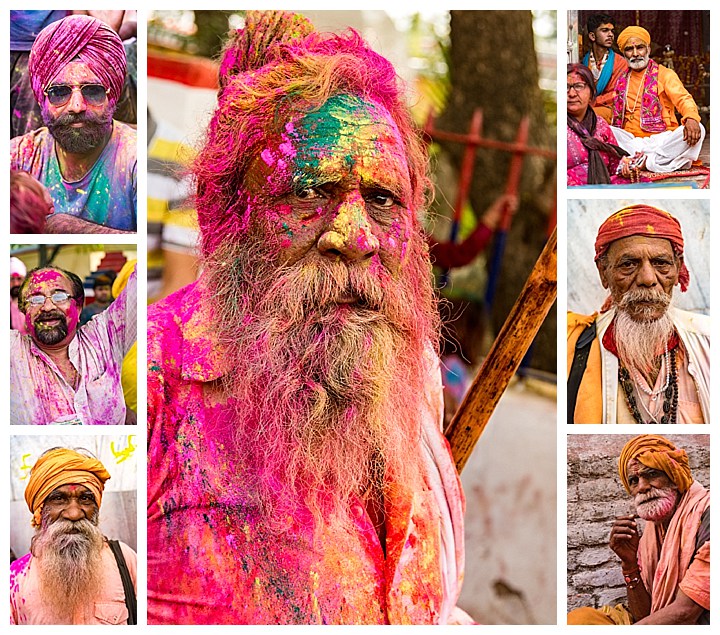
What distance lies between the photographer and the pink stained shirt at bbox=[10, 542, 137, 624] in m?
2.15

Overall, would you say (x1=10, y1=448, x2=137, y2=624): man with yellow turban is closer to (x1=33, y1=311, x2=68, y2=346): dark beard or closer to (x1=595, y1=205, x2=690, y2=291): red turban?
(x1=33, y1=311, x2=68, y2=346): dark beard

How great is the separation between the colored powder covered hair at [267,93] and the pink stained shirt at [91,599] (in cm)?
88

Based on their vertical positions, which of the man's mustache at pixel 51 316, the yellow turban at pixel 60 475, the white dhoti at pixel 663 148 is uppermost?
the white dhoti at pixel 663 148

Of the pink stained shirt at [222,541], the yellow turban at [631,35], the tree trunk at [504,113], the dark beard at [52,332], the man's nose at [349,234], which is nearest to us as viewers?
the man's nose at [349,234]

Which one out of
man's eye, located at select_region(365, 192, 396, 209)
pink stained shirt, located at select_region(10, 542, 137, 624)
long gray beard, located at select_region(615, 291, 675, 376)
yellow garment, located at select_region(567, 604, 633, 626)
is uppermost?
man's eye, located at select_region(365, 192, 396, 209)

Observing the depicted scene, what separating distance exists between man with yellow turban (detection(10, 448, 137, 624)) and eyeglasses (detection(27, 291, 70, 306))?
1.26 ft

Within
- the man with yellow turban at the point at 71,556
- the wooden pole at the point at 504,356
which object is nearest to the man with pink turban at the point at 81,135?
the man with yellow turban at the point at 71,556

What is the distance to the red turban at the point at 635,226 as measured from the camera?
2193 millimetres

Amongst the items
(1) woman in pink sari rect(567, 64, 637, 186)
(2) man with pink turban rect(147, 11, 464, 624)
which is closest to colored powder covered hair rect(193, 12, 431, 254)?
(2) man with pink turban rect(147, 11, 464, 624)

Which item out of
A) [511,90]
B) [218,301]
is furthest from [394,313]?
[511,90]

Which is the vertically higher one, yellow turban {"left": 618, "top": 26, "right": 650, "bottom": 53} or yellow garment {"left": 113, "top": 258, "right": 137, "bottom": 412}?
yellow turban {"left": 618, "top": 26, "right": 650, "bottom": 53}

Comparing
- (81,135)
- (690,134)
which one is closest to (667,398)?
(690,134)

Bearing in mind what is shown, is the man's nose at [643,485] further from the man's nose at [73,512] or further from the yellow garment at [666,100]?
the man's nose at [73,512]

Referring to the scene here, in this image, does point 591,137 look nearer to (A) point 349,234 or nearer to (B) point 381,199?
(B) point 381,199
